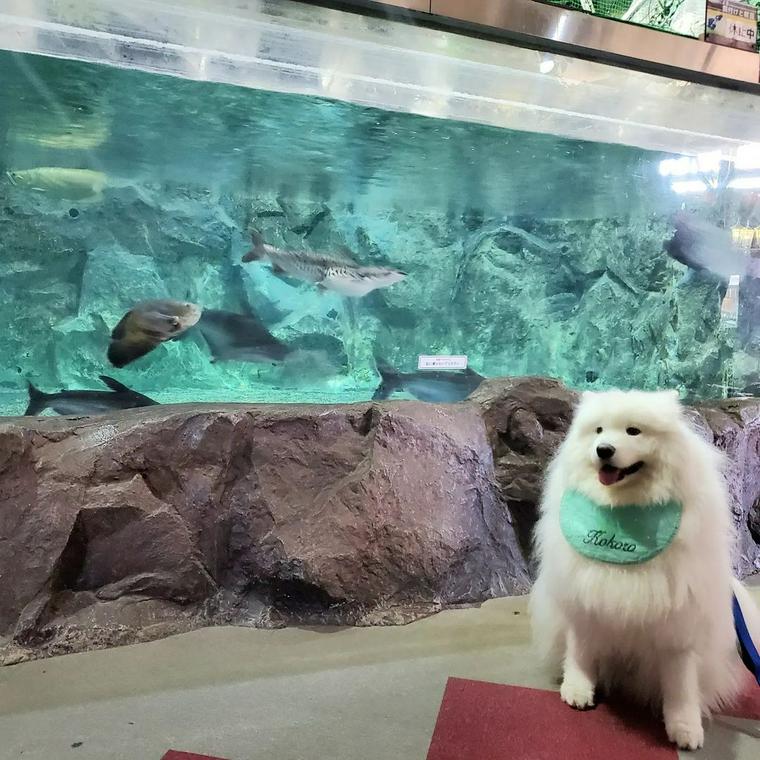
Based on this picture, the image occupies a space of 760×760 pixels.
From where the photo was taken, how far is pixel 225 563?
2.22 m

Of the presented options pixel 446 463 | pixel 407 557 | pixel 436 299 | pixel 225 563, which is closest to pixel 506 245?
pixel 436 299

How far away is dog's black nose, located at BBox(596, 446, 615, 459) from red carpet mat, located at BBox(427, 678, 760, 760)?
28.8 inches

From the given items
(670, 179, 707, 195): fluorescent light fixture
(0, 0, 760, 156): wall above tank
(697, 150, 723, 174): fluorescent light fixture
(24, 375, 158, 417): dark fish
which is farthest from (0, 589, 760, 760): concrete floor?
(697, 150, 723, 174): fluorescent light fixture

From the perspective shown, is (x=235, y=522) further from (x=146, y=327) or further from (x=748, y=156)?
(x=748, y=156)

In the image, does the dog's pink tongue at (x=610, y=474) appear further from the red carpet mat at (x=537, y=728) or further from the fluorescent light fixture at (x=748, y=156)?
the fluorescent light fixture at (x=748, y=156)

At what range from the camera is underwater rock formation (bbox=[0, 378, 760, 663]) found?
2.00m

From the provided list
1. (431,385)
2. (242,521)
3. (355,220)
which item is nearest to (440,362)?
(431,385)

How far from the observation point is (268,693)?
173 centimetres

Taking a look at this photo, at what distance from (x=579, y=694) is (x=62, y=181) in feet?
9.97

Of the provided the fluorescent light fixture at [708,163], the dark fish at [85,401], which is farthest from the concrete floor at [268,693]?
the fluorescent light fixture at [708,163]

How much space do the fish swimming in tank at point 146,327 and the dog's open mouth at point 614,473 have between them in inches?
87.4

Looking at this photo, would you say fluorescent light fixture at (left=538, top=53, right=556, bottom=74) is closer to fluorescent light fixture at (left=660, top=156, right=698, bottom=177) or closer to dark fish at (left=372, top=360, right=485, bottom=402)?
fluorescent light fixture at (left=660, top=156, right=698, bottom=177)

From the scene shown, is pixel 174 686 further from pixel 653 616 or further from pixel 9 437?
pixel 653 616

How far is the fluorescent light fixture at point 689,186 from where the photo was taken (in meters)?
3.70
